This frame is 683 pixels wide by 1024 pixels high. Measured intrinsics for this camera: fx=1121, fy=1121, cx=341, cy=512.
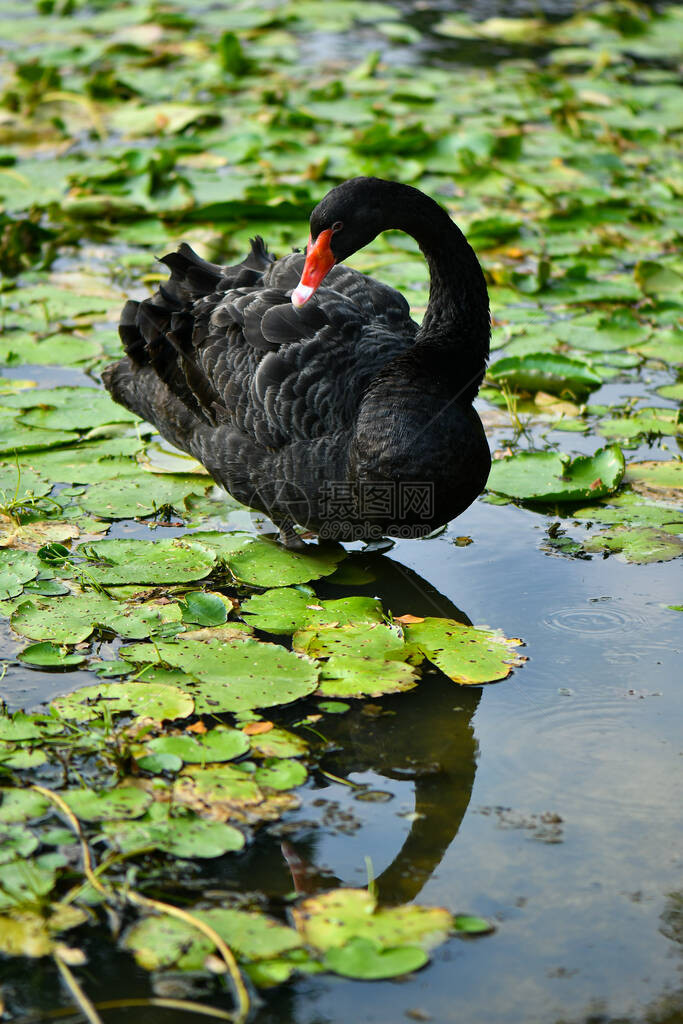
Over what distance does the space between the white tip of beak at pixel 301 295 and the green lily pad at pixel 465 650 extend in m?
1.09

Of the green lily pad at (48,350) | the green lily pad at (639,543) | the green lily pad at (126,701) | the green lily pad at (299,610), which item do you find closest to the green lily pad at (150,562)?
the green lily pad at (299,610)

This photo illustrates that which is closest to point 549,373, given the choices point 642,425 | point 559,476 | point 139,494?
point 642,425

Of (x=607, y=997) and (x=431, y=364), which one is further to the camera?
(x=431, y=364)

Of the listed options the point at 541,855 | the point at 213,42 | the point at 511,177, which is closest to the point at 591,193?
the point at 511,177

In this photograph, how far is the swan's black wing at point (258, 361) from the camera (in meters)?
3.81

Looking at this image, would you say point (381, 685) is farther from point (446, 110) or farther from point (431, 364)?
point (446, 110)

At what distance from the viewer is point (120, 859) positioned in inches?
101

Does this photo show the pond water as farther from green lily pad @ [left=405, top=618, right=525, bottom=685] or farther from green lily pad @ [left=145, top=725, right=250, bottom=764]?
green lily pad @ [left=145, top=725, right=250, bottom=764]

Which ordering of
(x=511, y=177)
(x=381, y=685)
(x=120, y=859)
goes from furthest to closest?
1. (x=511, y=177)
2. (x=381, y=685)
3. (x=120, y=859)

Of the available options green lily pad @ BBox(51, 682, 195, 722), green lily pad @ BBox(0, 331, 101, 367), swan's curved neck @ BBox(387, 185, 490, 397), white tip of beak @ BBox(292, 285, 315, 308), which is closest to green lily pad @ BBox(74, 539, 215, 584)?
green lily pad @ BBox(51, 682, 195, 722)

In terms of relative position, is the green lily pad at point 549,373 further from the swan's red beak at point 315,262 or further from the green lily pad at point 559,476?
the swan's red beak at point 315,262

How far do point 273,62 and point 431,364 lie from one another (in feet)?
23.3

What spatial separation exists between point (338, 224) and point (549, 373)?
6.13ft

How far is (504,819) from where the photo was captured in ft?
9.19
